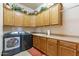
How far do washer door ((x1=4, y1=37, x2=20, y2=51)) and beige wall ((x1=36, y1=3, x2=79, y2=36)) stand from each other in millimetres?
322

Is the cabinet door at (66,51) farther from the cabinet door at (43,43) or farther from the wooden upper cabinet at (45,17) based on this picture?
the wooden upper cabinet at (45,17)

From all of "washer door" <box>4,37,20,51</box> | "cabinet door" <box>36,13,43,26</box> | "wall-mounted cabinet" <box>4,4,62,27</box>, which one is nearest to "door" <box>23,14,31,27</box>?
"wall-mounted cabinet" <box>4,4,62,27</box>

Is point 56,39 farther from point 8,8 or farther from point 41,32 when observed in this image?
point 8,8

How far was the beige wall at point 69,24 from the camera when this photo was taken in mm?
1553

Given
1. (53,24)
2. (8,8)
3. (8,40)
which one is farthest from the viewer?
(53,24)

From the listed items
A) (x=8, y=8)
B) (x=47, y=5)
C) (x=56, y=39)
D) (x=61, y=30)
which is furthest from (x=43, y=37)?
(x=8, y=8)

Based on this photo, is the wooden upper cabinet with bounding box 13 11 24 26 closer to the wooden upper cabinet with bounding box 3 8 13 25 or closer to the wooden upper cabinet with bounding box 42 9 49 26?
the wooden upper cabinet with bounding box 3 8 13 25

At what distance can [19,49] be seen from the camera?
156 cm

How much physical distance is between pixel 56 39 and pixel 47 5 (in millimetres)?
480

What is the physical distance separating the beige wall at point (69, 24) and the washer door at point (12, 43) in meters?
A: 0.32

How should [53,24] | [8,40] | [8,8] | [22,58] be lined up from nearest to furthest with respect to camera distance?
[22,58] → [8,8] → [8,40] → [53,24]

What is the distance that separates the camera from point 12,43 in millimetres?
1584

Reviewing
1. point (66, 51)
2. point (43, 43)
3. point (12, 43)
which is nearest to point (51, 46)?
point (43, 43)

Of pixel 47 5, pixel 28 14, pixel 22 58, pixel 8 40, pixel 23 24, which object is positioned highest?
pixel 47 5
